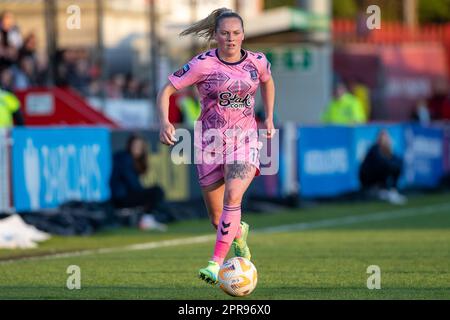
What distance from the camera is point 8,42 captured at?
74.0ft

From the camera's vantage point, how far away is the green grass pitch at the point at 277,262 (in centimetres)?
959

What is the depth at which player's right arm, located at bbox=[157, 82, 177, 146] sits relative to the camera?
9328 millimetres

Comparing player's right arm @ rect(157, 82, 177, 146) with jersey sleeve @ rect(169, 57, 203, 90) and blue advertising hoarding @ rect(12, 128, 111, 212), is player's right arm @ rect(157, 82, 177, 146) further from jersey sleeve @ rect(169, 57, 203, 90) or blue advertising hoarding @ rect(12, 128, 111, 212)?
blue advertising hoarding @ rect(12, 128, 111, 212)

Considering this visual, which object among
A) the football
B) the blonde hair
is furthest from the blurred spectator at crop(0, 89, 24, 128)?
Answer: the football

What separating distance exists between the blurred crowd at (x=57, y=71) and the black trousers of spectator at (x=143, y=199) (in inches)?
121

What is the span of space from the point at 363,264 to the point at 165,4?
22825 mm

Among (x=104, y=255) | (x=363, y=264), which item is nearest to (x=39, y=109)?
(x=104, y=255)

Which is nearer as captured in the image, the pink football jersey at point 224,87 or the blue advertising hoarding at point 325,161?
the pink football jersey at point 224,87

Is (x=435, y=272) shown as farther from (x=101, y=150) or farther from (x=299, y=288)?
(x=101, y=150)

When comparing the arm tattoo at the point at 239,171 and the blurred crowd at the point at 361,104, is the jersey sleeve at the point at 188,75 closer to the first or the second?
the arm tattoo at the point at 239,171

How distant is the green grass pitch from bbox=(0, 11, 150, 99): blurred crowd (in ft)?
17.7

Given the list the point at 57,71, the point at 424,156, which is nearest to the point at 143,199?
the point at 57,71

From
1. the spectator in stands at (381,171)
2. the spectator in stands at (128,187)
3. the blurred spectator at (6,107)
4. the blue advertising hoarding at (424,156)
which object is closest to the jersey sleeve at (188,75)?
the spectator in stands at (128,187)

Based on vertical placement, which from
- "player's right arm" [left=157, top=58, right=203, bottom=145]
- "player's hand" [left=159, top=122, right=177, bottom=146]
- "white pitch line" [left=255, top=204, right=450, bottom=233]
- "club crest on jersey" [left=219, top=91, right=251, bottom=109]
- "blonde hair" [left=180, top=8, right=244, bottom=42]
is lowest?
"white pitch line" [left=255, top=204, right=450, bottom=233]
